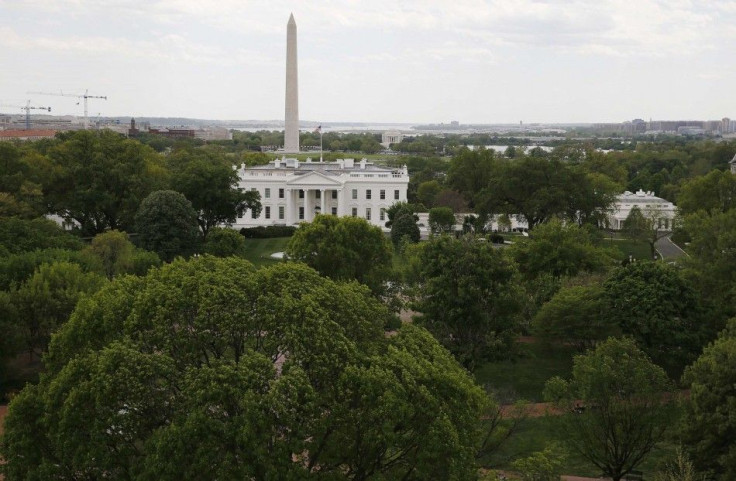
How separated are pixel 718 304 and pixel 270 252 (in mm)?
35637

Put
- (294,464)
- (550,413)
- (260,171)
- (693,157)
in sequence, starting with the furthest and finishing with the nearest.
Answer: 1. (693,157)
2. (260,171)
3. (550,413)
4. (294,464)

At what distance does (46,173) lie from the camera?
60.6 m

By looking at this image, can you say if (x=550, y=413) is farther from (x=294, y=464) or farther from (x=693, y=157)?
(x=693, y=157)

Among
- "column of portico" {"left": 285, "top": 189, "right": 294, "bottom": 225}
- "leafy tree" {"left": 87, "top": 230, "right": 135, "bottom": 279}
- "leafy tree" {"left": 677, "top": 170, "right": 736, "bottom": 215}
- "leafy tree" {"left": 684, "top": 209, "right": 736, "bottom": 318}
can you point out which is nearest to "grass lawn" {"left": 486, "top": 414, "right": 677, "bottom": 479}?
"leafy tree" {"left": 684, "top": 209, "right": 736, "bottom": 318}

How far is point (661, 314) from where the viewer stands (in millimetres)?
32375

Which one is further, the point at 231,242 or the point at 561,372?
the point at 231,242

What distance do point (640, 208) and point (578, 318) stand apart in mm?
45334

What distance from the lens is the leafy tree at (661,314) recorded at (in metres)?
32.1

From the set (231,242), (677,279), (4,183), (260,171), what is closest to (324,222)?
(231,242)

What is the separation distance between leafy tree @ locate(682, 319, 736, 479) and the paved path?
4052 cm

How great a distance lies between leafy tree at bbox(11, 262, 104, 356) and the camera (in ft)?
103

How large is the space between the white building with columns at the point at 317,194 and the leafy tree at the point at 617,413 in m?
52.5

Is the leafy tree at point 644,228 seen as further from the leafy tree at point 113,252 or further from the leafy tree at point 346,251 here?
the leafy tree at point 113,252

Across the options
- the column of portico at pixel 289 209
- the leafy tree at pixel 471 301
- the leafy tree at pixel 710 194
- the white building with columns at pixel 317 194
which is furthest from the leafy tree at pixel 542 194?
the leafy tree at pixel 471 301
